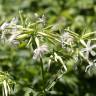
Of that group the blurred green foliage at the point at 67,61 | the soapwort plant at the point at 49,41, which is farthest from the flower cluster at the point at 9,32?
the blurred green foliage at the point at 67,61

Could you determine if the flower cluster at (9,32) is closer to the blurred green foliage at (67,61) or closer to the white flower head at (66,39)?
the white flower head at (66,39)

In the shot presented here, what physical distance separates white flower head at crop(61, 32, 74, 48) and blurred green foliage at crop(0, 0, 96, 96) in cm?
84

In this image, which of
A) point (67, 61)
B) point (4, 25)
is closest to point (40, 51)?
point (4, 25)

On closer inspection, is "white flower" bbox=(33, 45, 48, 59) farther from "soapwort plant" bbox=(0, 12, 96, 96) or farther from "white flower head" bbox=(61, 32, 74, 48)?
"white flower head" bbox=(61, 32, 74, 48)

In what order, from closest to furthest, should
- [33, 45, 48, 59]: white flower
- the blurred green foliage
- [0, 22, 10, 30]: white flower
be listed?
[33, 45, 48, 59]: white flower < [0, 22, 10, 30]: white flower < the blurred green foliage

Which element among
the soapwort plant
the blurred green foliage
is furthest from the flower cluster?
the blurred green foliage

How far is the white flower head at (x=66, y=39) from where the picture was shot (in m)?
1.85

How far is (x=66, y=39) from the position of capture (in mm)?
1858

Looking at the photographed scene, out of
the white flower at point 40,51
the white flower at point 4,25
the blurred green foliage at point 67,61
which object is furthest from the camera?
the blurred green foliage at point 67,61

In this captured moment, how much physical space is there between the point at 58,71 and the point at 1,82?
0.82 ft

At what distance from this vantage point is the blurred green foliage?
3.15m

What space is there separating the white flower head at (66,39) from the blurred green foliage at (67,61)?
84cm

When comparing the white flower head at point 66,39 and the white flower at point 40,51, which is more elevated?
the white flower head at point 66,39

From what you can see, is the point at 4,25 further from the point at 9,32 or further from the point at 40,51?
the point at 40,51
